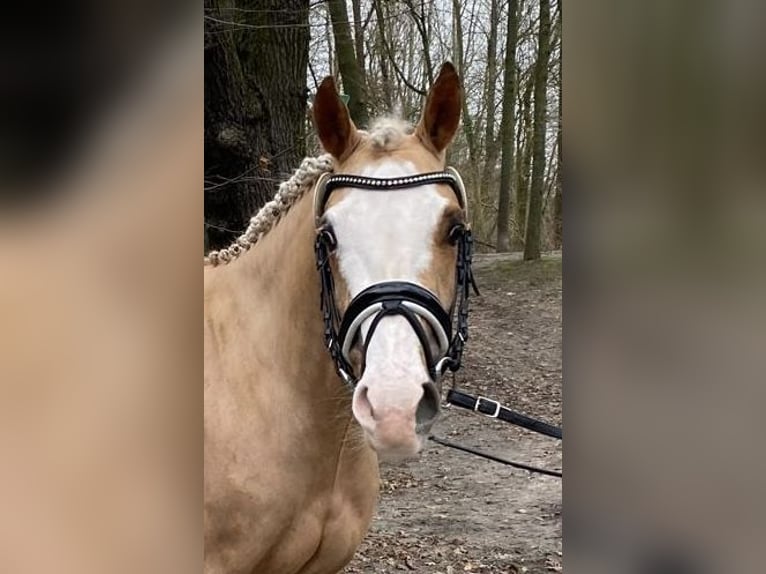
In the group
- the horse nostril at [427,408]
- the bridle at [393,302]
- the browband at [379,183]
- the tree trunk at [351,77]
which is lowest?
the horse nostril at [427,408]

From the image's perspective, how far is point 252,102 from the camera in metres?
1.63

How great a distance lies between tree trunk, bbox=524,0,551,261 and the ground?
364 mm

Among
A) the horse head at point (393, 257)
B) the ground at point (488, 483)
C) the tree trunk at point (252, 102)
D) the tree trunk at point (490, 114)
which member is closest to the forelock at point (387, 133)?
the horse head at point (393, 257)

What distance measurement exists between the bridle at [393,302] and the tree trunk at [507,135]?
0.29 meters

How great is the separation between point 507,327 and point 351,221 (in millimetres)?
829

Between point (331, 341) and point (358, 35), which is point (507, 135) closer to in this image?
point (358, 35)

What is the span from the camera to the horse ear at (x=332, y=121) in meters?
1.09

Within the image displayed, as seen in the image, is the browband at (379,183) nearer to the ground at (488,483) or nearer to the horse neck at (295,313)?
the horse neck at (295,313)

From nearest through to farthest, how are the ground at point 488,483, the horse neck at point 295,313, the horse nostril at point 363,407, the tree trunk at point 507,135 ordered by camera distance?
1. the horse nostril at point 363,407
2. the horse neck at point 295,313
3. the tree trunk at point 507,135
4. the ground at point 488,483

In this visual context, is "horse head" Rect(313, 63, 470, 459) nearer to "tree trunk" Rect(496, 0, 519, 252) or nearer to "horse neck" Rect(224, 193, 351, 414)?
"horse neck" Rect(224, 193, 351, 414)

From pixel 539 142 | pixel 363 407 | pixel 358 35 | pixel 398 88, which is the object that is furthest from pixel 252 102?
pixel 363 407
